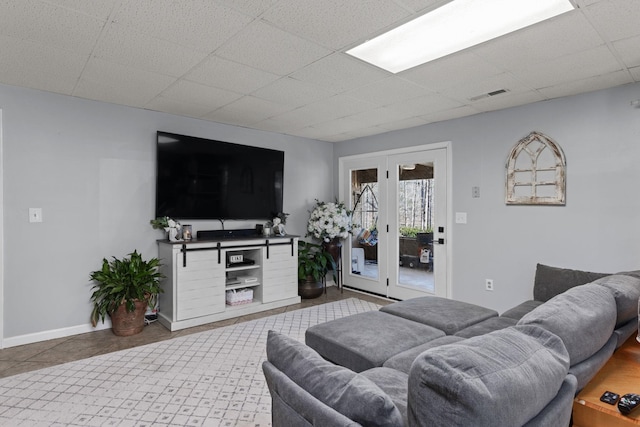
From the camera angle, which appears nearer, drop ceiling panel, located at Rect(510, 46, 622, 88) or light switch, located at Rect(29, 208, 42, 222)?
drop ceiling panel, located at Rect(510, 46, 622, 88)

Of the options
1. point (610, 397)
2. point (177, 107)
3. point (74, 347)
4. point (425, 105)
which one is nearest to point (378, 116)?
point (425, 105)

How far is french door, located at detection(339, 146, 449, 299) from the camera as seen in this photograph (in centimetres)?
430

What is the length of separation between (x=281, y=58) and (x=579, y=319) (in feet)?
7.58

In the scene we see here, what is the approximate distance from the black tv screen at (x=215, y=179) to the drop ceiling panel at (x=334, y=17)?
2387 mm

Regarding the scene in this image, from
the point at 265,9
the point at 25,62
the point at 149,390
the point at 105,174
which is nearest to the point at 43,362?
the point at 149,390

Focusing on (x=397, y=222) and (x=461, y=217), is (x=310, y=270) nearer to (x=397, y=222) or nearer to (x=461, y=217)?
(x=397, y=222)

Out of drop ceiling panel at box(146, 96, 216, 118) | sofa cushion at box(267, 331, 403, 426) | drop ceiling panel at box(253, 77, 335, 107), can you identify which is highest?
drop ceiling panel at box(146, 96, 216, 118)

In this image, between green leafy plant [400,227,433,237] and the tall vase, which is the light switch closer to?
the tall vase

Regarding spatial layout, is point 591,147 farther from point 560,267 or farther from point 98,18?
point 98,18

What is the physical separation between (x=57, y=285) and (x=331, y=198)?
377 centimetres

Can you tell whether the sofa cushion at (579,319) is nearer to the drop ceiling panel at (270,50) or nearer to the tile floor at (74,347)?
the drop ceiling panel at (270,50)

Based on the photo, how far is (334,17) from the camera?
6.39 ft

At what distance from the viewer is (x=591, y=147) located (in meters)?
3.12

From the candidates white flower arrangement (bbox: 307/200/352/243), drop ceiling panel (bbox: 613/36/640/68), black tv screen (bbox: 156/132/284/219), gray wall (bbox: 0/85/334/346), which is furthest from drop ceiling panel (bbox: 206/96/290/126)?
drop ceiling panel (bbox: 613/36/640/68)
